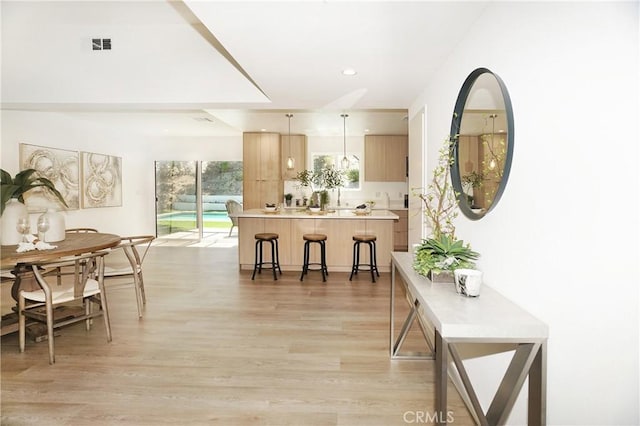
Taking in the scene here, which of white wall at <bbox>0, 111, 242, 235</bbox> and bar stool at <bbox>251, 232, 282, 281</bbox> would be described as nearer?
bar stool at <bbox>251, 232, 282, 281</bbox>

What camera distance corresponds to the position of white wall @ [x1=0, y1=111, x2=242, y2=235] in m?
5.55

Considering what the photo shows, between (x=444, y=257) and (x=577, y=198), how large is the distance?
81 cm

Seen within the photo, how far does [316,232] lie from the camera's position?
583 cm

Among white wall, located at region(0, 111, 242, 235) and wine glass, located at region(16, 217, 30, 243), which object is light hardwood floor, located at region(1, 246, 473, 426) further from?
white wall, located at region(0, 111, 242, 235)

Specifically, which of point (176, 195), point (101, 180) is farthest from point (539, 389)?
point (176, 195)

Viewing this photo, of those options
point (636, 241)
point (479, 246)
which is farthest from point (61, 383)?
point (636, 241)

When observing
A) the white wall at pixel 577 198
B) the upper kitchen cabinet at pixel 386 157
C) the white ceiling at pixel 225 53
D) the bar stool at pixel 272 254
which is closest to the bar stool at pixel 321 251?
the bar stool at pixel 272 254

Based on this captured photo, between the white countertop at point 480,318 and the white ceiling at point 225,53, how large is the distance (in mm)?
1622

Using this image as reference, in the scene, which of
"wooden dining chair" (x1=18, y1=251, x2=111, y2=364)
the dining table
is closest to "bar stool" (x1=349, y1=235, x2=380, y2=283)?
the dining table

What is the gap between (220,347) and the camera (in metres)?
3.04

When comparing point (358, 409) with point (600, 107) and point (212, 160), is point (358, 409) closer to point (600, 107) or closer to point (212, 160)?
point (600, 107)

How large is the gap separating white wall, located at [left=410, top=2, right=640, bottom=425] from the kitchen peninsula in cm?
386

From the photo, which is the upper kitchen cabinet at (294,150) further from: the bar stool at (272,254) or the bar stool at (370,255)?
the bar stool at (370,255)

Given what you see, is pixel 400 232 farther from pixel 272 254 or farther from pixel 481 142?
pixel 481 142
